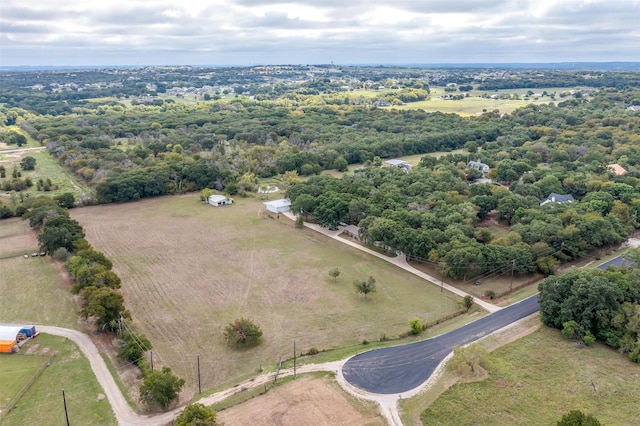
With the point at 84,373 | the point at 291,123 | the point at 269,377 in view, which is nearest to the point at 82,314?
the point at 84,373

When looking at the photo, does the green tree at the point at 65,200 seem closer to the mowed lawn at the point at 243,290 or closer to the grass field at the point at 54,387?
the mowed lawn at the point at 243,290

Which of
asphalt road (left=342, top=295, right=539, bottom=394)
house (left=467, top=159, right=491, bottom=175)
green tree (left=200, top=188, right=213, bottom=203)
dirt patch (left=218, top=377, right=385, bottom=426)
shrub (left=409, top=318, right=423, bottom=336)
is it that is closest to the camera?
dirt patch (left=218, top=377, right=385, bottom=426)

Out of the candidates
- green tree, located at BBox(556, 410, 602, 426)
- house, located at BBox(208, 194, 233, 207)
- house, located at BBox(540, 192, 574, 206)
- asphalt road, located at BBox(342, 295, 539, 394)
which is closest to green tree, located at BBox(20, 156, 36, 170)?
house, located at BBox(208, 194, 233, 207)

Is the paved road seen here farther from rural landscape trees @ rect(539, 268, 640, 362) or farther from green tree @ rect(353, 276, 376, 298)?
green tree @ rect(353, 276, 376, 298)

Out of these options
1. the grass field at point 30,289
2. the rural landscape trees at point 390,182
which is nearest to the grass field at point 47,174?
the rural landscape trees at point 390,182

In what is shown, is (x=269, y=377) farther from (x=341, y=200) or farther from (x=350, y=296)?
(x=341, y=200)
